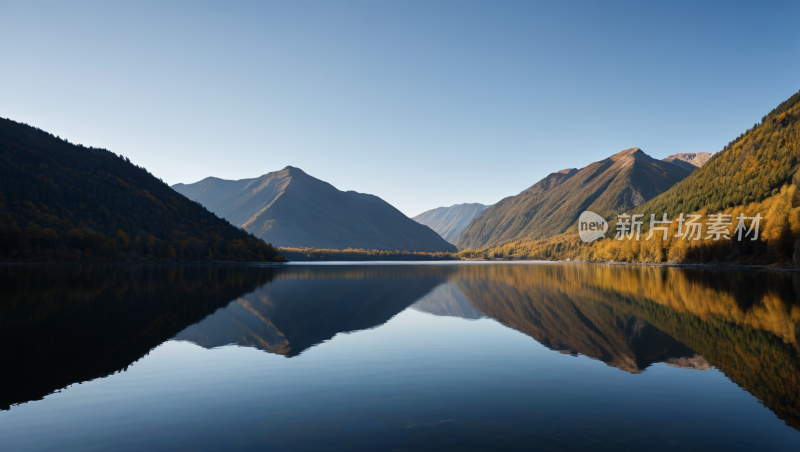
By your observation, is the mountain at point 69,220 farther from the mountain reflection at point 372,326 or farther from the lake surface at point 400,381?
the lake surface at point 400,381

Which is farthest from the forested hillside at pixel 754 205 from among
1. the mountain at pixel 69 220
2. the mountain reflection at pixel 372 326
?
the mountain at pixel 69 220

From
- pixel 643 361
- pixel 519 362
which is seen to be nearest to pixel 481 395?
pixel 519 362

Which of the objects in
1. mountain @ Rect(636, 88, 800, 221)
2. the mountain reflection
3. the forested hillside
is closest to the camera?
the mountain reflection

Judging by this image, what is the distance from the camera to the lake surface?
1099cm

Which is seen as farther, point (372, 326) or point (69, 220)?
point (69, 220)

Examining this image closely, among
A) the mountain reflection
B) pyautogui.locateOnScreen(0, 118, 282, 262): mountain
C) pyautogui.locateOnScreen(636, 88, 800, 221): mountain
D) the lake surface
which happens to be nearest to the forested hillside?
pyautogui.locateOnScreen(636, 88, 800, 221): mountain

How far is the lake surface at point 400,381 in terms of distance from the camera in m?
11.0

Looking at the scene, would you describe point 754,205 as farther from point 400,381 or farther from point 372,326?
point 400,381

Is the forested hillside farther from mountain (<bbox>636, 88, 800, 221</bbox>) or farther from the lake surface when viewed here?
the lake surface

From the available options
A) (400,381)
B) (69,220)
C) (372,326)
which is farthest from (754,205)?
(69,220)

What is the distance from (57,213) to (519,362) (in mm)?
194070

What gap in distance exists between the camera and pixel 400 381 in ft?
54.0

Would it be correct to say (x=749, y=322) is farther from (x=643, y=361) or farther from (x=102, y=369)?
(x=102, y=369)

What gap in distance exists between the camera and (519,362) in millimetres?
19422
